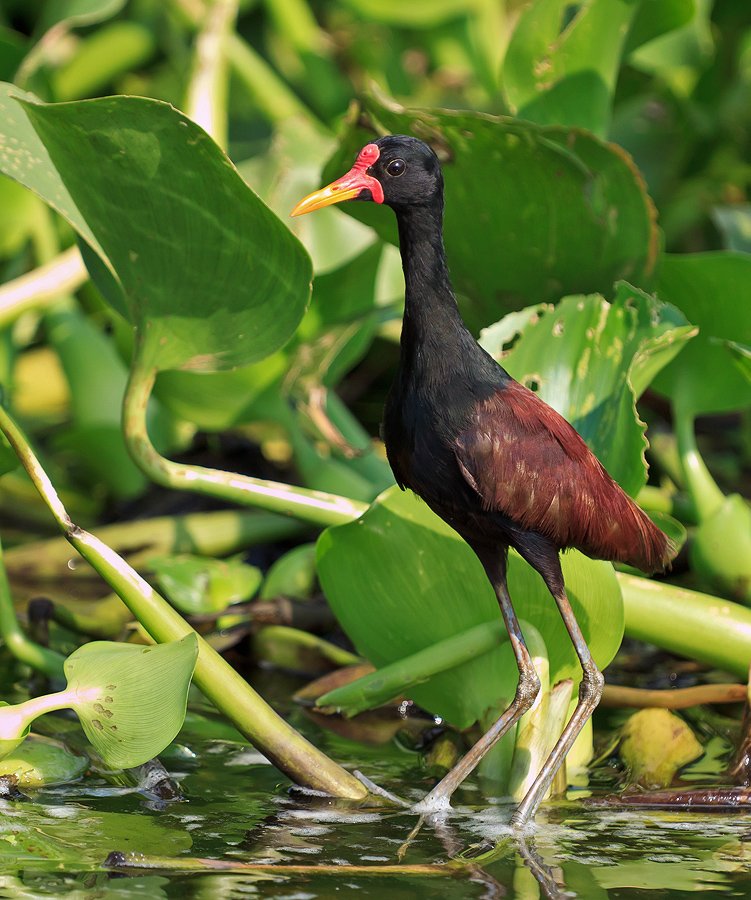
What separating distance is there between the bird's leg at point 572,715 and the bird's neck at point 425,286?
16.9 inches

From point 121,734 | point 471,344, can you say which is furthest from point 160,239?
point 121,734

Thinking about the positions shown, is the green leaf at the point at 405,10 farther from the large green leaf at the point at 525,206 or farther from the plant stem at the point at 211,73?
the large green leaf at the point at 525,206

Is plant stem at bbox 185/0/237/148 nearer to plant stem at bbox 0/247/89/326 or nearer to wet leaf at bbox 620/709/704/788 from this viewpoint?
plant stem at bbox 0/247/89/326

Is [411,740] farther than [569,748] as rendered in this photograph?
Yes

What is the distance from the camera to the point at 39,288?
135 inches

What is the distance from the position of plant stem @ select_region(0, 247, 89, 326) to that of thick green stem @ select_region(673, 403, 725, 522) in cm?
142

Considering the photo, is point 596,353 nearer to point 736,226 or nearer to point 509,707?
point 509,707

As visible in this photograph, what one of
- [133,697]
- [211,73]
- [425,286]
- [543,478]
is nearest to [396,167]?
[425,286]

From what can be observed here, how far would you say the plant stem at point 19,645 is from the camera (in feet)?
8.30

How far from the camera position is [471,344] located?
2158 mm

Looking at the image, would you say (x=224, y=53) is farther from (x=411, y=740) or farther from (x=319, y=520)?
(x=411, y=740)

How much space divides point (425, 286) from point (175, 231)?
1.40 feet

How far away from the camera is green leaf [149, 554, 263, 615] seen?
3.02 meters

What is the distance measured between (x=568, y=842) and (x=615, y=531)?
1.56 ft
